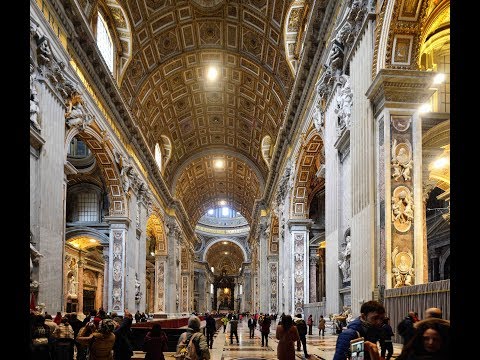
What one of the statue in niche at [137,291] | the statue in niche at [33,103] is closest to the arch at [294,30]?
the statue in niche at [33,103]

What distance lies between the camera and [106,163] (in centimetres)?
2348

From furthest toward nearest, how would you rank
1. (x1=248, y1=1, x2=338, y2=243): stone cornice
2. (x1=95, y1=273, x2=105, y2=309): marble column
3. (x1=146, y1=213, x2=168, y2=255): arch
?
(x1=146, y1=213, x2=168, y2=255): arch, (x1=95, y1=273, x2=105, y2=309): marble column, (x1=248, y1=1, x2=338, y2=243): stone cornice

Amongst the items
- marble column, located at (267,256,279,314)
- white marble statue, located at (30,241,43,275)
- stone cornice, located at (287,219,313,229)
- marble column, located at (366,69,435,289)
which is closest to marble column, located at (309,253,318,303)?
stone cornice, located at (287,219,313,229)

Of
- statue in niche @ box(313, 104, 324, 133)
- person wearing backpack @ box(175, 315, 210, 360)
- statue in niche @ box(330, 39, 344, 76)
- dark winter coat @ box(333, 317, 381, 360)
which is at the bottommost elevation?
person wearing backpack @ box(175, 315, 210, 360)

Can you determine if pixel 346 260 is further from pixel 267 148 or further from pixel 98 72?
pixel 267 148

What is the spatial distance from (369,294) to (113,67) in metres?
15.9

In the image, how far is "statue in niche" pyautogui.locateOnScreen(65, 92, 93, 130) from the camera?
17.2 meters

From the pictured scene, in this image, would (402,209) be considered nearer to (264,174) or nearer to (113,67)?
(113,67)

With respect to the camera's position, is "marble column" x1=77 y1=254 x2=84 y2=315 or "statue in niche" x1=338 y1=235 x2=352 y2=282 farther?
"marble column" x1=77 y1=254 x2=84 y2=315

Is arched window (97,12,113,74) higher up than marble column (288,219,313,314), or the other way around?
arched window (97,12,113,74)

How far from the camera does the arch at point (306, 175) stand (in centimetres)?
2220

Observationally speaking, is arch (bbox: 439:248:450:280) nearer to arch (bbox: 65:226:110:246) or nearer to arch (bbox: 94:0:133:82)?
arch (bbox: 94:0:133:82)

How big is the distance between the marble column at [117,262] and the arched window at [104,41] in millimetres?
6801

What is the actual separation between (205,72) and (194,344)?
1003 inches
